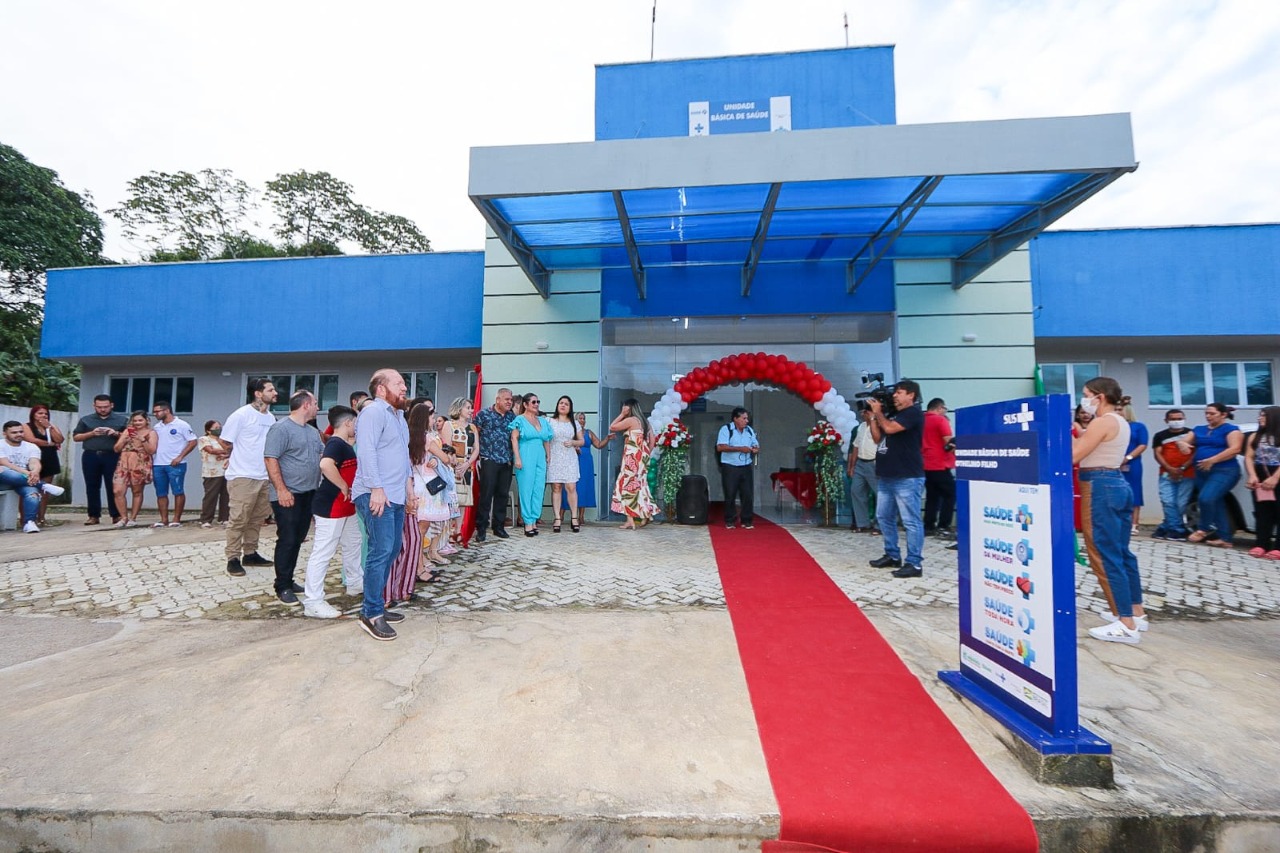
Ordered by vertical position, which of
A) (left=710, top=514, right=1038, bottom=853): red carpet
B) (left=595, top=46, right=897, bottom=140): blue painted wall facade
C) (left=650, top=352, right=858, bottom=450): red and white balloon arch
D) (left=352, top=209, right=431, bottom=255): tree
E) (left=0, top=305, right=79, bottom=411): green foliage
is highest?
(left=352, top=209, right=431, bottom=255): tree

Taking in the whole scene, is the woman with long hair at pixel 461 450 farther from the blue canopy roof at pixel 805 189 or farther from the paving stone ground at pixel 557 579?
the blue canopy roof at pixel 805 189

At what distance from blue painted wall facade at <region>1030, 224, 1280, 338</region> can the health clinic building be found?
0.03m

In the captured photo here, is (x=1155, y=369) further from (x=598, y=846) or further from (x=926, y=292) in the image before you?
(x=598, y=846)

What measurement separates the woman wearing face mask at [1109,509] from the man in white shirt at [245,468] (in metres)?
6.71

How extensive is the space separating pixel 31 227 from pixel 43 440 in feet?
62.0

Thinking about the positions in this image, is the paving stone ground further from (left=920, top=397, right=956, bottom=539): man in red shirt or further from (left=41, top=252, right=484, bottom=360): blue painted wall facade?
(left=41, top=252, right=484, bottom=360): blue painted wall facade

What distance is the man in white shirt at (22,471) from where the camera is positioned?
8.23 m

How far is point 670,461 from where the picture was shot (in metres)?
8.72

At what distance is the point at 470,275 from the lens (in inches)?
422

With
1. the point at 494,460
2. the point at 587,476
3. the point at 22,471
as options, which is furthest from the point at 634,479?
the point at 22,471

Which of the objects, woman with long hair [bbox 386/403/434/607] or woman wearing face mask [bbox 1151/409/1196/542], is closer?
woman with long hair [bbox 386/403/434/607]

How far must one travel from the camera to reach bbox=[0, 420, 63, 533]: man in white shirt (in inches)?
324

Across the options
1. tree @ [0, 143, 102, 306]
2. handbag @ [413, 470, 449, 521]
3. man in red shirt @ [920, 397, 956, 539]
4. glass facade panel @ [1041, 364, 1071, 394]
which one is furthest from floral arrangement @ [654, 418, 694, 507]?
tree @ [0, 143, 102, 306]

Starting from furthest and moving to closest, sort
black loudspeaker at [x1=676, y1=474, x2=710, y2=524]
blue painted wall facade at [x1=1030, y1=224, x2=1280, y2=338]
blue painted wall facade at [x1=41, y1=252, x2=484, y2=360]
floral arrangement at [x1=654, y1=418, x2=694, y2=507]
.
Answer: blue painted wall facade at [x1=41, y1=252, x2=484, y2=360], blue painted wall facade at [x1=1030, y1=224, x2=1280, y2=338], floral arrangement at [x1=654, y1=418, x2=694, y2=507], black loudspeaker at [x1=676, y1=474, x2=710, y2=524]
